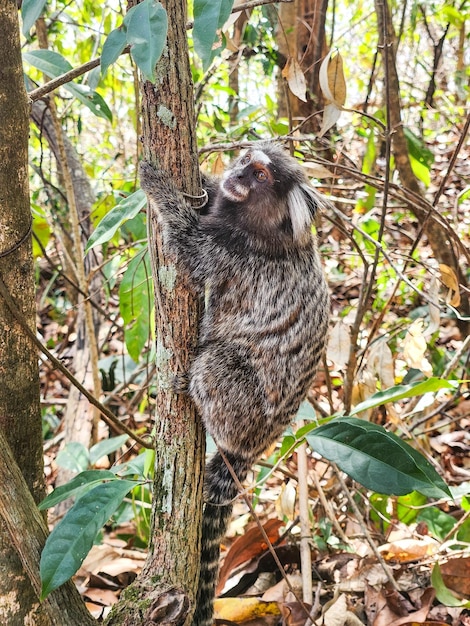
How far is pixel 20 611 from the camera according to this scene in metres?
1.96

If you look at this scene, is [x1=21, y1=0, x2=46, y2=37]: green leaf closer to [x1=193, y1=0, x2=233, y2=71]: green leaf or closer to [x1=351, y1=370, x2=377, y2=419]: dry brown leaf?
[x1=193, y1=0, x2=233, y2=71]: green leaf

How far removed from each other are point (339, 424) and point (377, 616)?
1155 mm

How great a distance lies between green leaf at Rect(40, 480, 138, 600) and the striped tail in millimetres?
399

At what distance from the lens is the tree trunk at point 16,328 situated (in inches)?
77.2

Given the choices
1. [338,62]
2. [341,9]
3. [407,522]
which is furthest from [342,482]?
[341,9]

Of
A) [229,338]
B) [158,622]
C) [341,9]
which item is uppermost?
[341,9]

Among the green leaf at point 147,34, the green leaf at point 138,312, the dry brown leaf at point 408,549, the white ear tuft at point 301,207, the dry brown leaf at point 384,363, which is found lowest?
the dry brown leaf at point 408,549

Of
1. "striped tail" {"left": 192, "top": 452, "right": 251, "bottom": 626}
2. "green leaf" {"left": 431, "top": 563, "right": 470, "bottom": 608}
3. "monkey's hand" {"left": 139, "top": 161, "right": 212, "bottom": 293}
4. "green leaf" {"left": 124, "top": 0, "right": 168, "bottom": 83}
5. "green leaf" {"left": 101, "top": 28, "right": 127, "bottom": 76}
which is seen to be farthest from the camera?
"green leaf" {"left": 431, "top": 563, "right": 470, "bottom": 608}

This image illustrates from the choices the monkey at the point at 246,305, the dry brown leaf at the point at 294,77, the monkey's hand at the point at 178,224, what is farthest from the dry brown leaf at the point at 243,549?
the dry brown leaf at the point at 294,77

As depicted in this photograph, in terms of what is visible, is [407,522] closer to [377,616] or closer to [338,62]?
[377,616]

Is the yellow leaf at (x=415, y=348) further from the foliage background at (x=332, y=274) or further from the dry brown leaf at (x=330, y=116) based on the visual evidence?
the dry brown leaf at (x=330, y=116)

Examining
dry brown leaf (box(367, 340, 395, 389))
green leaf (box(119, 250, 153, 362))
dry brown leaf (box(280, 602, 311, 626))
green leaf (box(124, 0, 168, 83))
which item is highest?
green leaf (box(124, 0, 168, 83))

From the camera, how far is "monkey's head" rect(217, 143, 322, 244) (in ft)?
9.45

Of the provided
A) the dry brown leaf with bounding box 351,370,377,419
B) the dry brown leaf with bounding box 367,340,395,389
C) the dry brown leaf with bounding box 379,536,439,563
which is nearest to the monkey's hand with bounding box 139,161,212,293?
the dry brown leaf with bounding box 367,340,395,389
